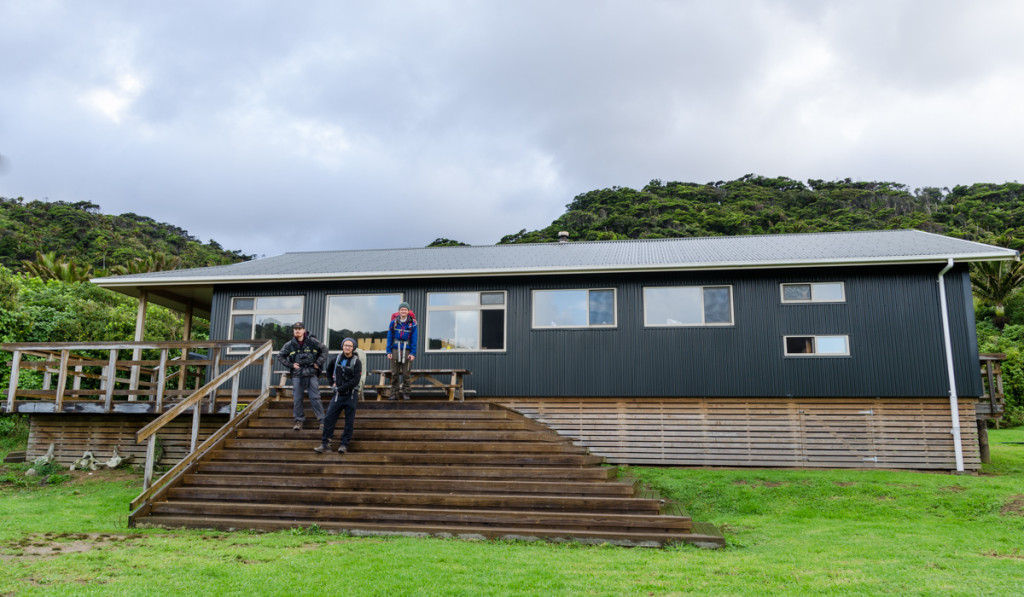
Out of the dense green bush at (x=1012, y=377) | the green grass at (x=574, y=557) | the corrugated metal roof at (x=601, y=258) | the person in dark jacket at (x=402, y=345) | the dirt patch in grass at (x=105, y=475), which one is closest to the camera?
the green grass at (x=574, y=557)

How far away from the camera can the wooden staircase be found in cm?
743

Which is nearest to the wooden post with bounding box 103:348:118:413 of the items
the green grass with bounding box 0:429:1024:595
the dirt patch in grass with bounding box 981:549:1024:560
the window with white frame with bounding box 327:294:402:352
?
the green grass with bounding box 0:429:1024:595

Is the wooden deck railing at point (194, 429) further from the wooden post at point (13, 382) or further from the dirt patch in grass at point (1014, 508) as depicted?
the dirt patch in grass at point (1014, 508)

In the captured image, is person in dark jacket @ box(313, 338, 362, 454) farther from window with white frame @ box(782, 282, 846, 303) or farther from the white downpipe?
the white downpipe

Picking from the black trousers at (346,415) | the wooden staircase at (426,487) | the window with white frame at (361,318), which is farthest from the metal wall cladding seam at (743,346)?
the black trousers at (346,415)

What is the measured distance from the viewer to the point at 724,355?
12.7 metres

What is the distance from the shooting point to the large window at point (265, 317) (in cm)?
1407

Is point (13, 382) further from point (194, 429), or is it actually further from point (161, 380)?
point (194, 429)

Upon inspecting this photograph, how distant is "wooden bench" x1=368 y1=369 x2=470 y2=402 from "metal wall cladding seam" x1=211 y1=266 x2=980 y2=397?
1.20ft

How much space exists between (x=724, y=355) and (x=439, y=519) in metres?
7.06

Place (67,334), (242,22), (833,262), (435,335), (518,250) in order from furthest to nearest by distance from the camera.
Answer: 1. (67,334)
2. (242,22)
3. (518,250)
4. (435,335)
5. (833,262)

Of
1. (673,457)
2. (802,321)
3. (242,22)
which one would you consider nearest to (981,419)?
(802,321)

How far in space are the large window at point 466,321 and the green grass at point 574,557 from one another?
5.18m

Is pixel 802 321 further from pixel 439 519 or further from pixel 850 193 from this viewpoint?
pixel 850 193
